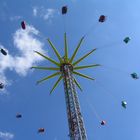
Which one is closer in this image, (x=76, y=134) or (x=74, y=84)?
(x=76, y=134)

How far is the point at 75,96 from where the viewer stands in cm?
4088

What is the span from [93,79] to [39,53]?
8459 mm

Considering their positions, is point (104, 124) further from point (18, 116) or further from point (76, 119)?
point (18, 116)

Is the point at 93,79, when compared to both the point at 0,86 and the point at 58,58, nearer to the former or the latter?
the point at 58,58

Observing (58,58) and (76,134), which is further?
(58,58)

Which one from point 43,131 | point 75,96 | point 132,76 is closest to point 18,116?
point 43,131

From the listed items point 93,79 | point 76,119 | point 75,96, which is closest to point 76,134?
point 76,119

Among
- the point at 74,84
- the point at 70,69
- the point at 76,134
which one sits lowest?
the point at 76,134

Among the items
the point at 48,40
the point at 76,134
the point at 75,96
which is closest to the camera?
the point at 76,134

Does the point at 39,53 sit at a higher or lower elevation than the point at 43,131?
higher

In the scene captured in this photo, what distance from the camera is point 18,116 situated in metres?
43.4

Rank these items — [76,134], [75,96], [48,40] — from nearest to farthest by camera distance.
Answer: [76,134], [75,96], [48,40]

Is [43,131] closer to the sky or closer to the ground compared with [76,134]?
closer to the sky

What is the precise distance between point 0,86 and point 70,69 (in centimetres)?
1035
